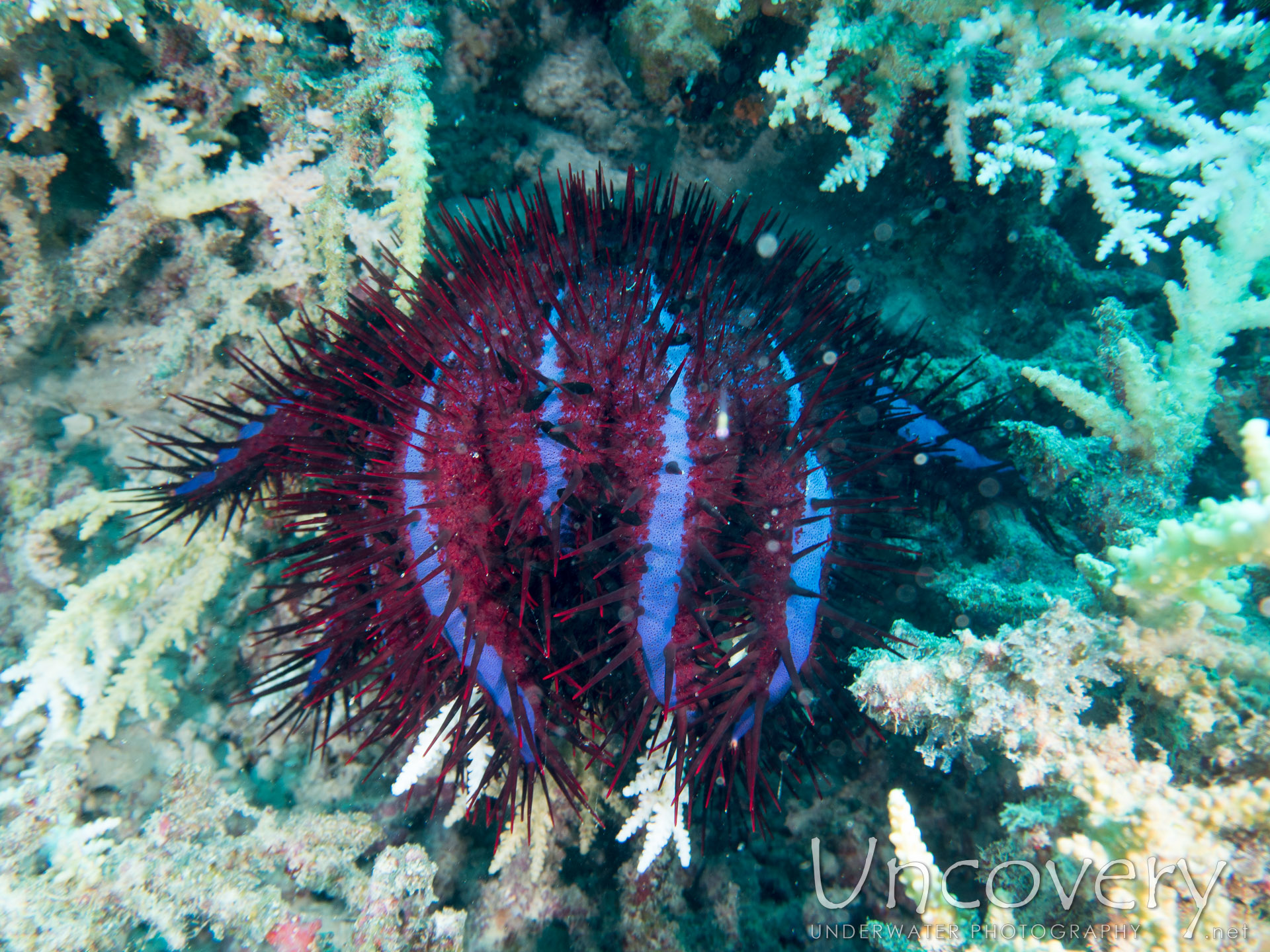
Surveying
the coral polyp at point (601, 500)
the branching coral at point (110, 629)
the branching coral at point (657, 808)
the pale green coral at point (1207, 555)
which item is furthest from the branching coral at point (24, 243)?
the pale green coral at point (1207, 555)

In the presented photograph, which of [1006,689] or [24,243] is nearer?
[1006,689]

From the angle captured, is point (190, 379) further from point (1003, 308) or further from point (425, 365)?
point (1003, 308)

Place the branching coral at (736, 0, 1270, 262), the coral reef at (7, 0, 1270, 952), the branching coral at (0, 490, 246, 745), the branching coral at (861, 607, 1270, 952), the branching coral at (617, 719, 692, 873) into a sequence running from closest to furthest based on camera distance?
1. the branching coral at (861, 607, 1270, 952)
2. the coral reef at (7, 0, 1270, 952)
3. the branching coral at (617, 719, 692, 873)
4. the branching coral at (736, 0, 1270, 262)
5. the branching coral at (0, 490, 246, 745)

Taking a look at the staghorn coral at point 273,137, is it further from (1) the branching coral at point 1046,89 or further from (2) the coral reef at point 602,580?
(1) the branching coral at point 1046,89

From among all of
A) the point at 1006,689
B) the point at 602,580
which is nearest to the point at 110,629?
the point at 602,580

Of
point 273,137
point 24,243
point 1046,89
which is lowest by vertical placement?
point 24,243

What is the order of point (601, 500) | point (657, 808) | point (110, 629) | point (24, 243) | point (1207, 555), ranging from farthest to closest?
1. point (110, 629)
2. point (24, 243)
3. point (657, 808)
4. point (601, 500)
5. point (1207, 555)

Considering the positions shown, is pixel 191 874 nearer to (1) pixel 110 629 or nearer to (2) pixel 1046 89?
(1) pixel 110 629

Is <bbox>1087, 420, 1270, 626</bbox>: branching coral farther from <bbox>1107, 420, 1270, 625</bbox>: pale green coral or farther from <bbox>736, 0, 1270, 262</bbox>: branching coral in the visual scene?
<bbox>736, 0, 1270, 262</bbox>: branching coral

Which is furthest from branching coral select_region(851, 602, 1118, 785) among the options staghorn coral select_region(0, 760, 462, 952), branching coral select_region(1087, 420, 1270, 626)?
staghorn coral select_region(0, 760, 462, 952)
